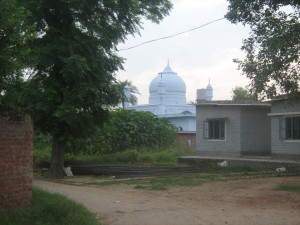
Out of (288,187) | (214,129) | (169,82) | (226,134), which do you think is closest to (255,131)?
(226,134)

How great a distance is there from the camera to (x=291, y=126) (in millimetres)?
25500

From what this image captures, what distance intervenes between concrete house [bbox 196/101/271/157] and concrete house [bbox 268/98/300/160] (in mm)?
2293

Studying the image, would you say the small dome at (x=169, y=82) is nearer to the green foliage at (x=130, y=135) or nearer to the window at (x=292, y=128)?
the green foliage at (x=130, y=135)

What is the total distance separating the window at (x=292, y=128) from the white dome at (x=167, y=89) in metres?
34.4

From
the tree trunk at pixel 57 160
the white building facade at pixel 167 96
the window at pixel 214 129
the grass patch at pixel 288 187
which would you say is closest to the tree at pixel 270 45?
the grass patch at pixel 288 187

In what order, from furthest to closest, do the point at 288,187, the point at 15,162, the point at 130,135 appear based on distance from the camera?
the point at 130,135
the point at 288,187
the point at 15,162

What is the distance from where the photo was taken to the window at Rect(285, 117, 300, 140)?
25.2 metres

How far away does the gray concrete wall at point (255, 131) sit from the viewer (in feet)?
93.4

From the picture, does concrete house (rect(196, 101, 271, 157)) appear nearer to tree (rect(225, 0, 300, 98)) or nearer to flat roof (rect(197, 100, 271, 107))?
flat roof (rect(197, 100, 271, 107))

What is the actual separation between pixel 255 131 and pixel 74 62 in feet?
48.2

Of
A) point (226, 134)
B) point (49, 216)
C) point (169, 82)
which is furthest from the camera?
point (169, 82)

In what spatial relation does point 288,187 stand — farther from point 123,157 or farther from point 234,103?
point 123,157

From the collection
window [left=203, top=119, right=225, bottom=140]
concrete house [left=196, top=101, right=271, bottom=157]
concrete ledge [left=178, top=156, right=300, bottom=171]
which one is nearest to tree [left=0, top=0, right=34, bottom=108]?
concrete ledge [left=178, top=156, right=300, bottom=171]

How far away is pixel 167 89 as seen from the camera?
6103 cm
